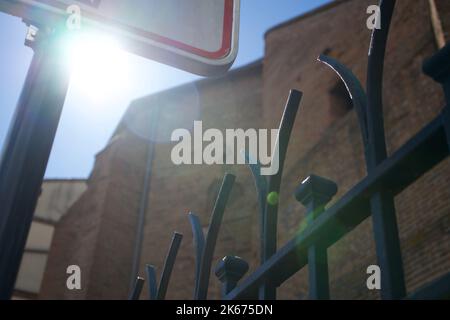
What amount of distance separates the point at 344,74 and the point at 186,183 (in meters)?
12.8

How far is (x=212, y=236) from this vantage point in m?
1.95

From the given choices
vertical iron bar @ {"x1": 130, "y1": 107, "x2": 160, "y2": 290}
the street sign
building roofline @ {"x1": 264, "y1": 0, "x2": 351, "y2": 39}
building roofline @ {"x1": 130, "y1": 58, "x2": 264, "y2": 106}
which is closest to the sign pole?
the street sign

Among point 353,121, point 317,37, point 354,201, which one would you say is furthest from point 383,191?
point 317,37

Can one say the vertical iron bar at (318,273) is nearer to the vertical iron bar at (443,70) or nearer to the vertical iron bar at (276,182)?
the vertical iron bar at (276,182)

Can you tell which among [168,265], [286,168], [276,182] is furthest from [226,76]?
[276,182]

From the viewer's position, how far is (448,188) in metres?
6.30

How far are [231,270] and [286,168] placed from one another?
9.46 meters

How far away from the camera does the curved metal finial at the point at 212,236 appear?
1.94 m

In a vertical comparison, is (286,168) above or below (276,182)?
above

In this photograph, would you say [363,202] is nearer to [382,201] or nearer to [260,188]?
[382,201]

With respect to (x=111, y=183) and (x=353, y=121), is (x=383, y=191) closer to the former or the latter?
(x=353, y=121)

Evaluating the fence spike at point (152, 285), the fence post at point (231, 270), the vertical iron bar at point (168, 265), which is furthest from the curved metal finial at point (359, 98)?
the fence spike at point (152, 285)

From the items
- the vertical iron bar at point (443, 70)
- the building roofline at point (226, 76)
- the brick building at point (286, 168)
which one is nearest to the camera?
the vertical iron bar at point (443, 70)

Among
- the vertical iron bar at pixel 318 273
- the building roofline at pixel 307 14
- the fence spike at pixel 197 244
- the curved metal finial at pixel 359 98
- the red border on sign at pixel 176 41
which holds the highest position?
the building roofline at pixel 307 14
